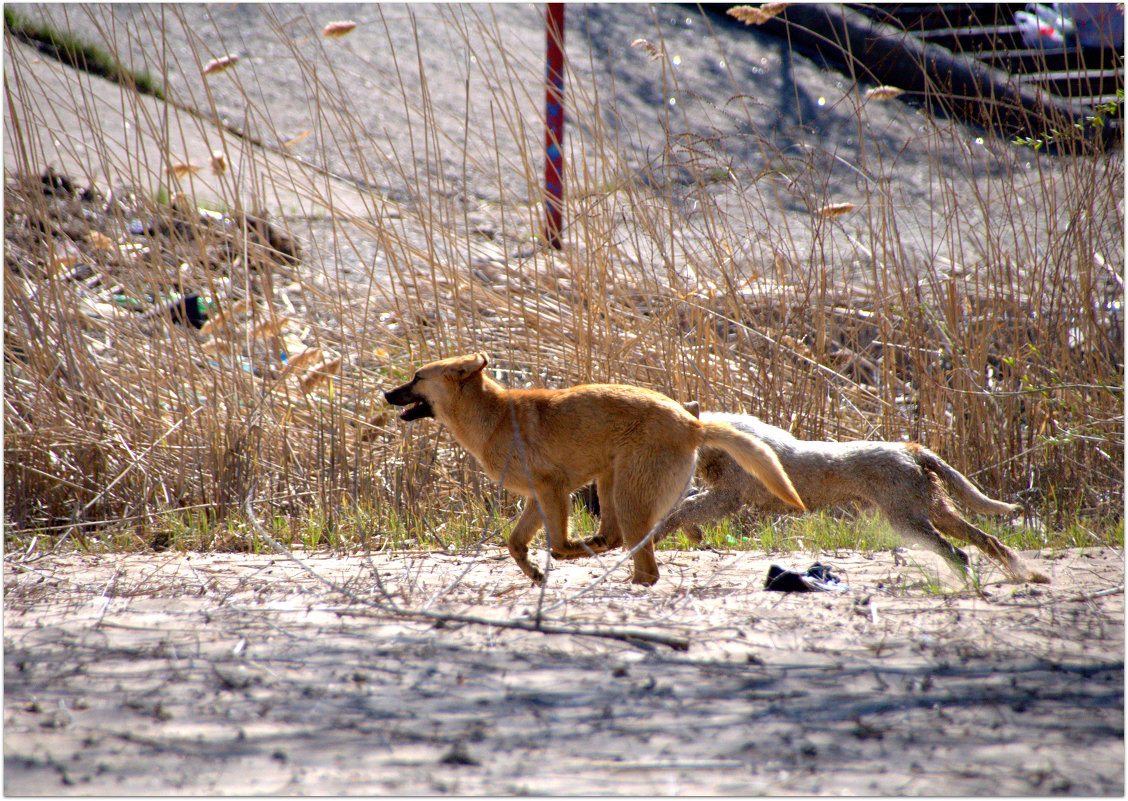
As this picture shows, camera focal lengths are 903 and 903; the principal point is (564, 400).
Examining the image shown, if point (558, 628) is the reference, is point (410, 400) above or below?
above

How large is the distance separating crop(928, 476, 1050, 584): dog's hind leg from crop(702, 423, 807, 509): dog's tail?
942 mm

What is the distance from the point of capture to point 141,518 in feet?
17.4

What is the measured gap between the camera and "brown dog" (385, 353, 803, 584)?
13.2 ft

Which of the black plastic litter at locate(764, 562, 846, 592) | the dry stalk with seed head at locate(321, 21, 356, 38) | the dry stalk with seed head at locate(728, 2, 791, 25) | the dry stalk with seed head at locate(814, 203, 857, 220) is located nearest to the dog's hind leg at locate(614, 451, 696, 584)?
the black plastic litter at locate(764, 562, 846, 592)

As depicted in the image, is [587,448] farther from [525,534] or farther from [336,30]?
[336,30]

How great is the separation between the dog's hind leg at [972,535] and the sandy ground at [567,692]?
347 mm

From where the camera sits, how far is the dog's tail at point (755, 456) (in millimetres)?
3904

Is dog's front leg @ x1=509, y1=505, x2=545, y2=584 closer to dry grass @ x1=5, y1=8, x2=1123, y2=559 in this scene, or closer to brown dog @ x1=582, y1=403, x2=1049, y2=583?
brown dog @ x1=582, y1=403, x2=1049, y2=583

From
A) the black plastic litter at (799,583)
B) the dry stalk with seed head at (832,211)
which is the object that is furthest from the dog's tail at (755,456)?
the dry stalk with seed head at (832,211)

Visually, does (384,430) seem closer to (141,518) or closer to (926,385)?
(141,518)

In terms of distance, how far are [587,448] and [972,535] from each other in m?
1.95

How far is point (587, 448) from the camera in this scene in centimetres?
417

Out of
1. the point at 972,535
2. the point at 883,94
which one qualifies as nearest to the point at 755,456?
the point at 972,535

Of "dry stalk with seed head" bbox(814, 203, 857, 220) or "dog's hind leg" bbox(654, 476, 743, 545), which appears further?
"dry stalk with seed head" bbox(814, 203, 857, 220)
